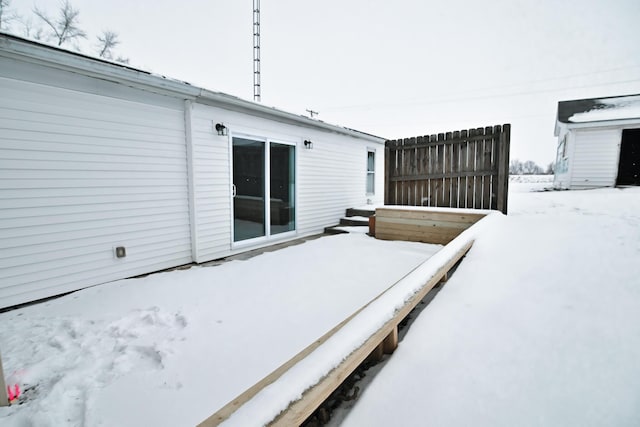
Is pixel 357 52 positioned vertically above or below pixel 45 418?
above

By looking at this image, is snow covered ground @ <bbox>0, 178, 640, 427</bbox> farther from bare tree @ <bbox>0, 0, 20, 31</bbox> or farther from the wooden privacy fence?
bare tree @ <bbox>0, 0, 20, 31</bbox>

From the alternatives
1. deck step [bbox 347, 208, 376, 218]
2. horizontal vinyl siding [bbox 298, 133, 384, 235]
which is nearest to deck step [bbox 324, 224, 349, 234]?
horizontal vinyl siding [bbox 298, 133, 384, 235]

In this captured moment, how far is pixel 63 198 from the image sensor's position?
3334mm

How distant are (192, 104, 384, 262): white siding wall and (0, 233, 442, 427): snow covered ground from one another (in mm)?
980

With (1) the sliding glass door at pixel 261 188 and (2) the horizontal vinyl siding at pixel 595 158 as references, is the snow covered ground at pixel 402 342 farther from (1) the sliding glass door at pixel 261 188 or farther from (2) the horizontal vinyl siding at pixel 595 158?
(2) the horizontal vinyl siding at pixel 595 158

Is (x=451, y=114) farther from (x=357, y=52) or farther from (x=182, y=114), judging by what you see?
(x=182, y=114)

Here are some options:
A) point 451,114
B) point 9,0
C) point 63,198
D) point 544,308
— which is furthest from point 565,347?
point 451,114

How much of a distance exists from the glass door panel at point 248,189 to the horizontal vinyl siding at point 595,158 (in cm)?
1200

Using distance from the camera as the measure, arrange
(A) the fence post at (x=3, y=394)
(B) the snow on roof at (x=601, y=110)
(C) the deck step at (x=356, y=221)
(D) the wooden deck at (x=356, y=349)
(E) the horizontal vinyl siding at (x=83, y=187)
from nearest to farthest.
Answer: (D) the wooden deck at (x=356, y=349) < (A) the fence post at (x=3, y=394) < (E) the horizontal vinyl siding at (x=83, y=187) < (C) the deck step at (x=356, y=221) < (B) the snow on roof at (x=601, y=110)

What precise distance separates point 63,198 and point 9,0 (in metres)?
10.7

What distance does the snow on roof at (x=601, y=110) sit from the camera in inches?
383

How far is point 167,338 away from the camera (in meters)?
2.35

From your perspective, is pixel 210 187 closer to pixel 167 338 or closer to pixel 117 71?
pixel 117 71

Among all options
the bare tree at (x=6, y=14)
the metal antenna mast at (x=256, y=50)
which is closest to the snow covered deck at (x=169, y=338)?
the metal antenna mast at (x=256, y=50)
